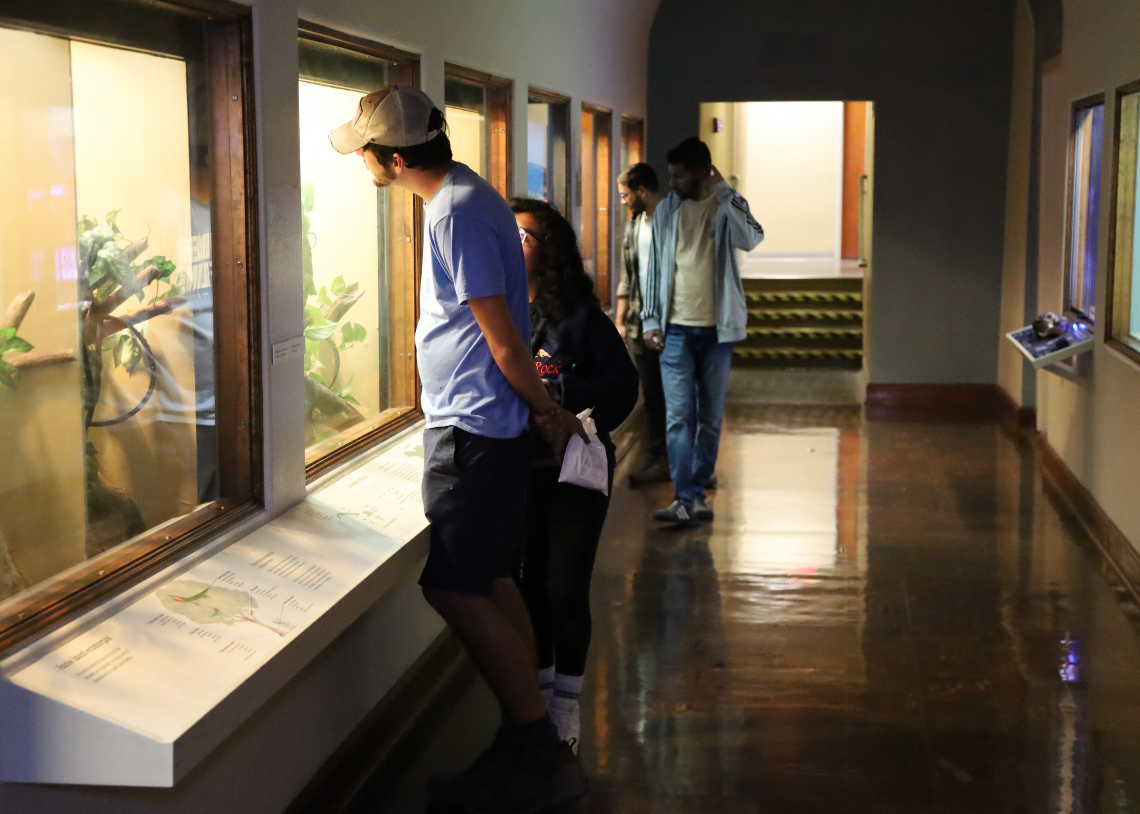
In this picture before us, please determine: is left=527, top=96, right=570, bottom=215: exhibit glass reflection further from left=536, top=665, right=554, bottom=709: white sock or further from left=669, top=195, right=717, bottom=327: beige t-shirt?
left=536, top=665, right=554, bottom=709: white sock

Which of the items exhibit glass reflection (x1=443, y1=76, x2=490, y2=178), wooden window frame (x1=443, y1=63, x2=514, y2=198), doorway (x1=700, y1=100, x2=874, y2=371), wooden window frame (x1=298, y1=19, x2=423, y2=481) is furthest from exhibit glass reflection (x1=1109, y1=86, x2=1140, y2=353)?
doorway (x1=700, y1=100, x2=874, y2=371)

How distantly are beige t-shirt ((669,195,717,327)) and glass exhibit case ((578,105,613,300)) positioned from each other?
72.3 inches

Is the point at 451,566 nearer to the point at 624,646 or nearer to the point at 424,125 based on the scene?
the point at 424,125

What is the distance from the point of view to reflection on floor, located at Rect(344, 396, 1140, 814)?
11.5ft

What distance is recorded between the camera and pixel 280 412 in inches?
130

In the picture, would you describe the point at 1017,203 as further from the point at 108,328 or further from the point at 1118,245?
the point at 108,328

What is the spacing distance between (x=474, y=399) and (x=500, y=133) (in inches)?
109

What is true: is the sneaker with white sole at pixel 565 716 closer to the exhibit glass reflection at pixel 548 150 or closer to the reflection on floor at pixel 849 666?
the reflection on floor at pixel 849 666

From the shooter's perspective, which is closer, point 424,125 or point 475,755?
point 424,125

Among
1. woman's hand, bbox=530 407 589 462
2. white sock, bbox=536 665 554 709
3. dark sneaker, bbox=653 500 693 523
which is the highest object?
woman's hand, bbox=530 407 589 462

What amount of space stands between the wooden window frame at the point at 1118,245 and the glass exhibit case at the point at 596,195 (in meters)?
3.08

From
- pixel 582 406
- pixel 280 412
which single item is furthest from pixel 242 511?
pixel 582 406

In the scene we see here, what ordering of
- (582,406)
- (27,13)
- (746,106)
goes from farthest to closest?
(746,106) < (582,406) < (27,13)

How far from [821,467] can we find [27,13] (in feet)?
19.5
